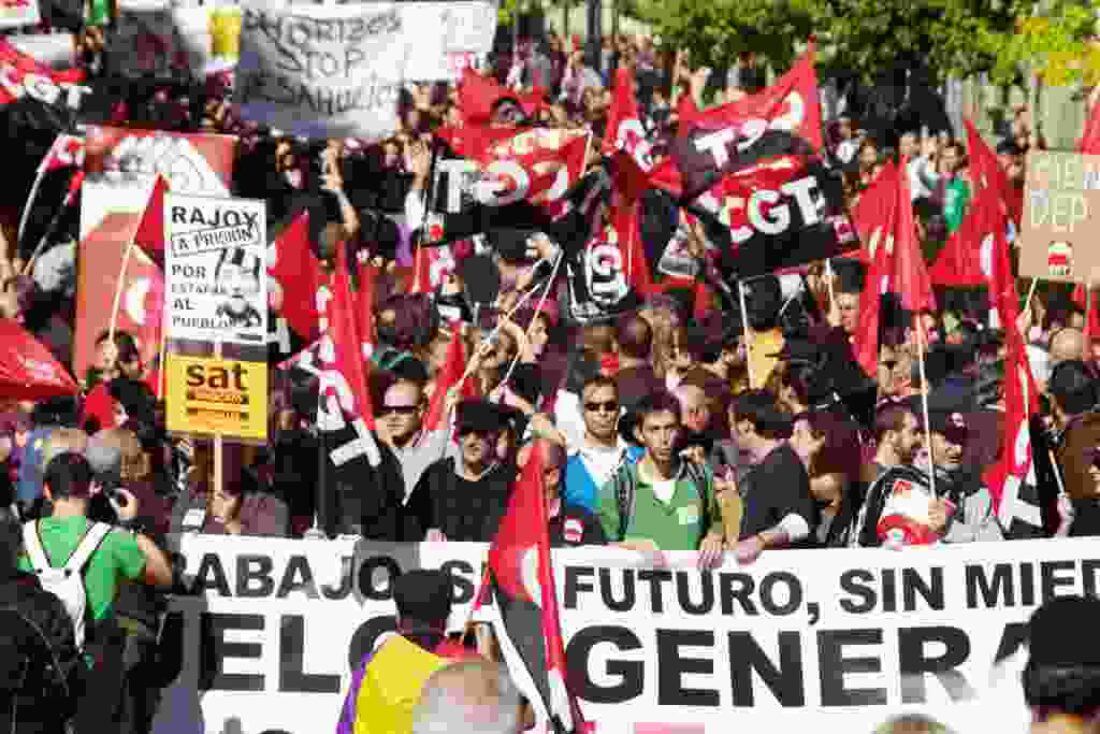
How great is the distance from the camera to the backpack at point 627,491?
998 cm

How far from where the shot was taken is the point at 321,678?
977 cm

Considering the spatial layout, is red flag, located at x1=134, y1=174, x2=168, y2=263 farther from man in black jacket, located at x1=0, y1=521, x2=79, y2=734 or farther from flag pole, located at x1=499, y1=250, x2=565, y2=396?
man in black jacket, located at x1=0, y1=521, x2=79, y2=734

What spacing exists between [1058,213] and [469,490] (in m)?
5.74

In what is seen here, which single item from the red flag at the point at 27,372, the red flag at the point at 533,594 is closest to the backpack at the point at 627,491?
the red flag at the point at 533,594

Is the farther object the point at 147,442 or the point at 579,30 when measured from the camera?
the point at 579,30

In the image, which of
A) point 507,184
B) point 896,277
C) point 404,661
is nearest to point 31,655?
point 404,661

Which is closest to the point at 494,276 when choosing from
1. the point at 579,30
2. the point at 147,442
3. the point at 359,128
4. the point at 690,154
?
the point at 690,154

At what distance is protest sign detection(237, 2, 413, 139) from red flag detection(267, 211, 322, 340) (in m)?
8.93

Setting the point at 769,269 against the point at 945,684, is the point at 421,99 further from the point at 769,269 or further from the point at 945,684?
A: the point at 945,684

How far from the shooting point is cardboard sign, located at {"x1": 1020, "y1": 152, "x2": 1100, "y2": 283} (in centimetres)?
1491

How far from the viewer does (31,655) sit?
26.3 ft

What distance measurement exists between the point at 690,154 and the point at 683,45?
25249 mm

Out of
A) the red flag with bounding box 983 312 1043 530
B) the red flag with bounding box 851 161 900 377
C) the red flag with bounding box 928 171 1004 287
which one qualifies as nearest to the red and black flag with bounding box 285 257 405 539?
the red flag with bounding box 983 312 1043 530

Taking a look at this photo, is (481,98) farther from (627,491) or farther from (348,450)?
(627,491)
